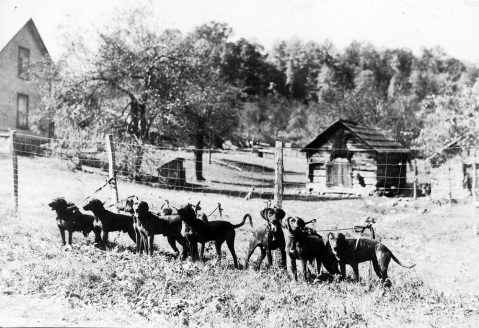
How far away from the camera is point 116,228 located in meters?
7.38

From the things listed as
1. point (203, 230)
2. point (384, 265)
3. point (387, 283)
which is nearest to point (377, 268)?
point (384, 265)

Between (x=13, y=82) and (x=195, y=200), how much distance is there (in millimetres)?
8266

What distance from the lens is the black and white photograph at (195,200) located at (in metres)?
5.46

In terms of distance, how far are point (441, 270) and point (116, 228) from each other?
6.56 meters

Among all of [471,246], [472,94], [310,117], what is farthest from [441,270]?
[310,117]

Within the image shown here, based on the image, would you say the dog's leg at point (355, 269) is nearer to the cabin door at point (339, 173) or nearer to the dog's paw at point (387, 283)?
the dog's paw at point (387, 283)

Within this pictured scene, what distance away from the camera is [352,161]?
2562 cm

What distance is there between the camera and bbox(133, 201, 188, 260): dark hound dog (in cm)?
682

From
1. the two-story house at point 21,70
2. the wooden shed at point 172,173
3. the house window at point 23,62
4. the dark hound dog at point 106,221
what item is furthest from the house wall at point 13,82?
the wooden shed at point 172,173

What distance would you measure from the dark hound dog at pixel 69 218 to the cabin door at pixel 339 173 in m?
19.6

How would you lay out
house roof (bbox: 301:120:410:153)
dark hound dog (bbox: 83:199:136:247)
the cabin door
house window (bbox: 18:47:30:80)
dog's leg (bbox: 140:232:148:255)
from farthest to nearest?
the cabin door
house roof (bbox: 301:120:410:153)
house window (bbox: 18:47:30:80)
dark hound dog (bbox: 83:199:136:247)
dog's leg (bbox: 140:232:148:255)

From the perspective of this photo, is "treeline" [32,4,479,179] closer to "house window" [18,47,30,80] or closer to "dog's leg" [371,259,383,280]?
"house window" [18,47,30,80]

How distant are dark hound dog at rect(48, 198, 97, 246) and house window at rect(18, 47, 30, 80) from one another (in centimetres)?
1043

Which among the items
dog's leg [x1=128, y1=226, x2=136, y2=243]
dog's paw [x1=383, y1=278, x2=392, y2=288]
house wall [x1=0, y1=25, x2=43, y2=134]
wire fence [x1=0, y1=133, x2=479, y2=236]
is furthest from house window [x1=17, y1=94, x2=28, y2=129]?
dog's paw [x1=383, y1=278, x2=392, y2=288]
